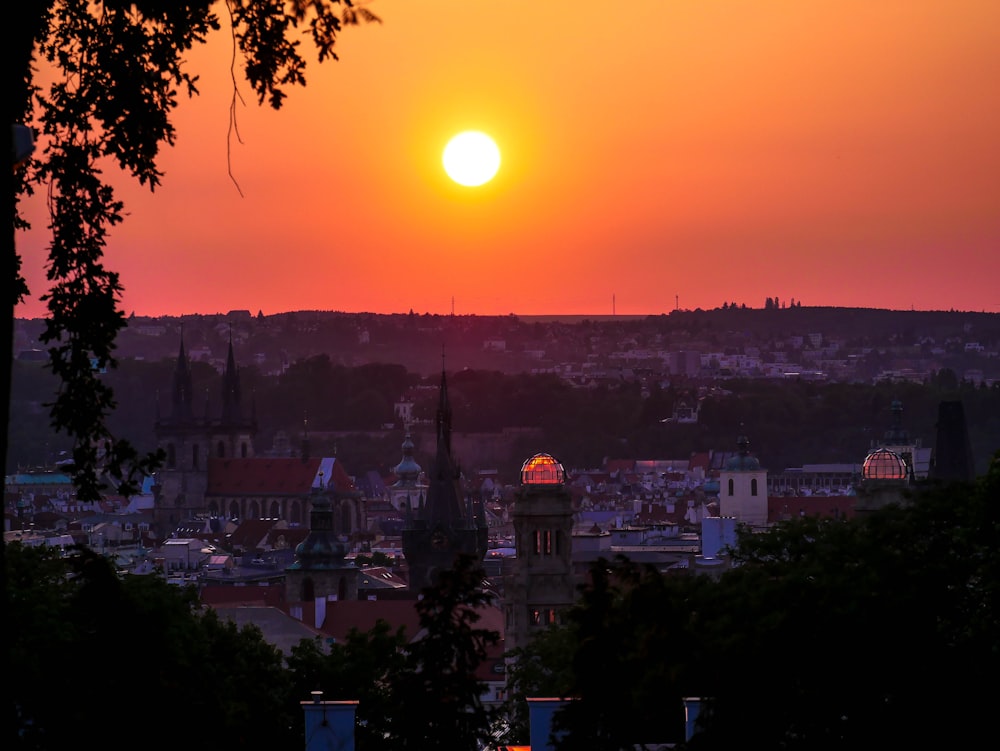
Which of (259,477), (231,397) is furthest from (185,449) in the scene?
(231,397)

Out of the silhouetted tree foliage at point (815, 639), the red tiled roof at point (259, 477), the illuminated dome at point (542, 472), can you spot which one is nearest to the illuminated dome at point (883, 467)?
the illuminated dome at point (542, 472)

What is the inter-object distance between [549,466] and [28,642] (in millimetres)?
28588

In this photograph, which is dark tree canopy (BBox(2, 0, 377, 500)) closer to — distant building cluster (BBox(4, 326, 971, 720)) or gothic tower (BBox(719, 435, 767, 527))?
distant building cluster (BBox(4, 326, 971, 720))

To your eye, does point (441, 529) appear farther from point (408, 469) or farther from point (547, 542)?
point (408, 469)

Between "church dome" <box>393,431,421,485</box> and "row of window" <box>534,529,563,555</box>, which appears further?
"church dome" <box>393,431,421,485</box>

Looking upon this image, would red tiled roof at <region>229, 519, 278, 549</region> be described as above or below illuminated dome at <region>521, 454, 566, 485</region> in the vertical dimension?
below

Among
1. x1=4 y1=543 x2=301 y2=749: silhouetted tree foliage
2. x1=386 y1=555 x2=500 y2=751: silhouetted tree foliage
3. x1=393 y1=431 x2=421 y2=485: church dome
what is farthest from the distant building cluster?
x1=4 y1=543 x2=301 y2=749: silhouetted tree foliage

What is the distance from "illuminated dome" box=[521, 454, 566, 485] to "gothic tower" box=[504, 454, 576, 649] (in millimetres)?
286

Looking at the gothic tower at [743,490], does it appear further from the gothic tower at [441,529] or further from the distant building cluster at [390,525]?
the gothic tower at [441,529]

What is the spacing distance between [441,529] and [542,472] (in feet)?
153

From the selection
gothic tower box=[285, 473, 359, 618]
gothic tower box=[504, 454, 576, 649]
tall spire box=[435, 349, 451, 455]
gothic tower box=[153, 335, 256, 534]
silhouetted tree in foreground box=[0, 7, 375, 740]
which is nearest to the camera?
silhouetted tree in foreground box=[0, 7, 375, 740]

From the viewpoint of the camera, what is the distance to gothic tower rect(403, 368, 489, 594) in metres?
102

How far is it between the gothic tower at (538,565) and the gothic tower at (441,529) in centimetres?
4434

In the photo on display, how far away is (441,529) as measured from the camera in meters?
102
